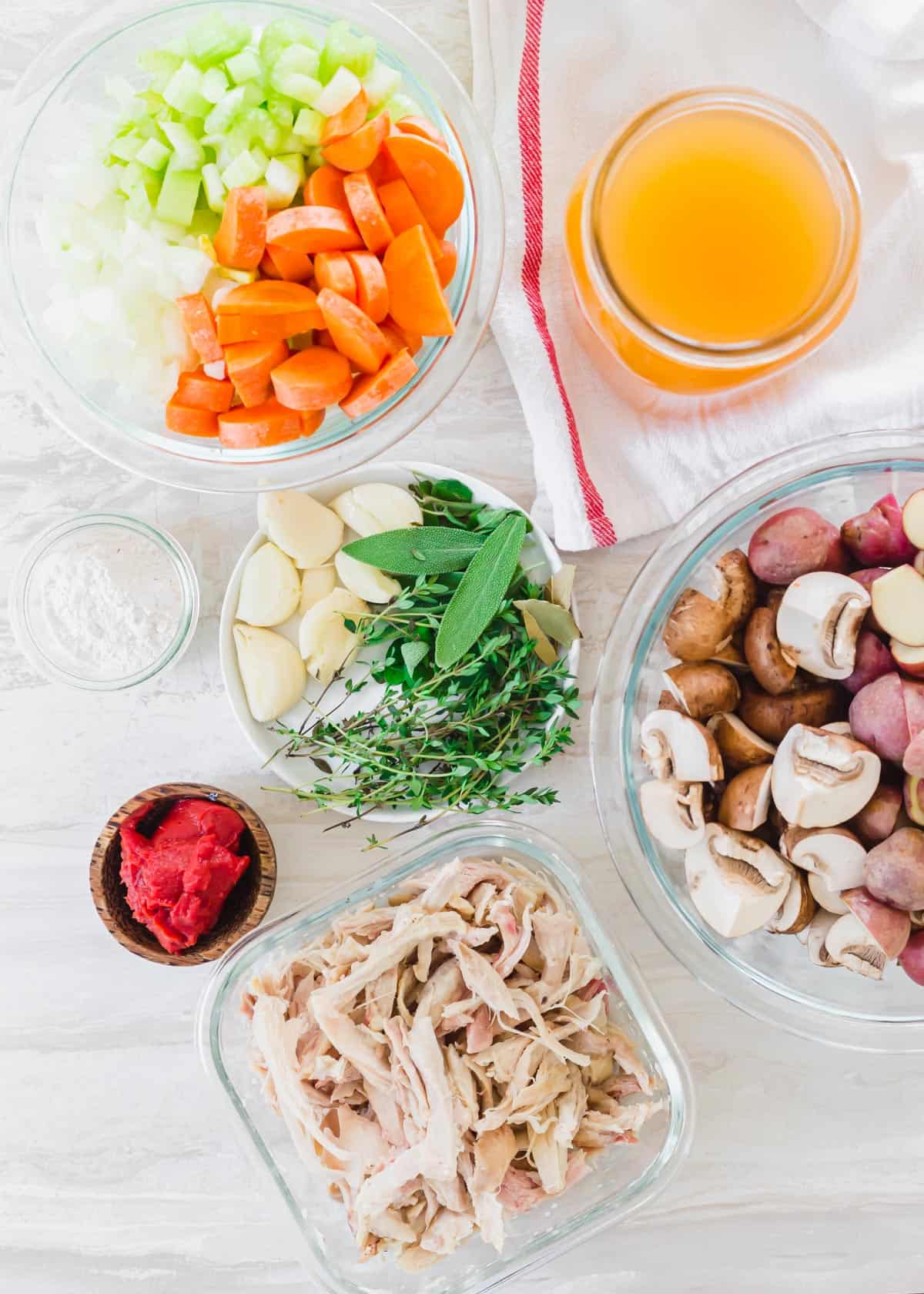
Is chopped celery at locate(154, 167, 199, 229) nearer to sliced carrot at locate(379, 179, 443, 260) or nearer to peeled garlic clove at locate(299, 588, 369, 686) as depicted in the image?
sliced carrot at locate(379, 179, 443, 260)

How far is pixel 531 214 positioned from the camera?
1242mm

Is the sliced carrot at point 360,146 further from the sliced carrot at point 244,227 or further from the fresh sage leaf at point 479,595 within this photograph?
the fresh sage leaf at point 479,595

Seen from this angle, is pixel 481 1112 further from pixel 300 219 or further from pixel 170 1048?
pixel 300 219

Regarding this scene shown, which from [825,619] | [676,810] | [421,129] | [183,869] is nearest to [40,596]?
[183,869]

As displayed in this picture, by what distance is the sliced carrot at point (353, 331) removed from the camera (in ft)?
3.27

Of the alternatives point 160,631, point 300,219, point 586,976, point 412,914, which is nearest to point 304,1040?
point 412,914

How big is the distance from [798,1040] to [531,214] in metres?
1.06

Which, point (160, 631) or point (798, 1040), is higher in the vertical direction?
point (160, 631)

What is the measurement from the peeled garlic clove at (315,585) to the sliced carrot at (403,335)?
1.03 ft

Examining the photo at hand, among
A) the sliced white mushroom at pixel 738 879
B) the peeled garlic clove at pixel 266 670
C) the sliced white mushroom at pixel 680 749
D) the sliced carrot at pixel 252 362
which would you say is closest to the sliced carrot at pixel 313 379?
the sliced carrot at pixel 252 362

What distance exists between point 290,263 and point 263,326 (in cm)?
6

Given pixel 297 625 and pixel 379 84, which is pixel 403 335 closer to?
pixel 379 84

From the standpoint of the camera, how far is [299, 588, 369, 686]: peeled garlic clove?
1.28 m

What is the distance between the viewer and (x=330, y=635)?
1.29 metres
